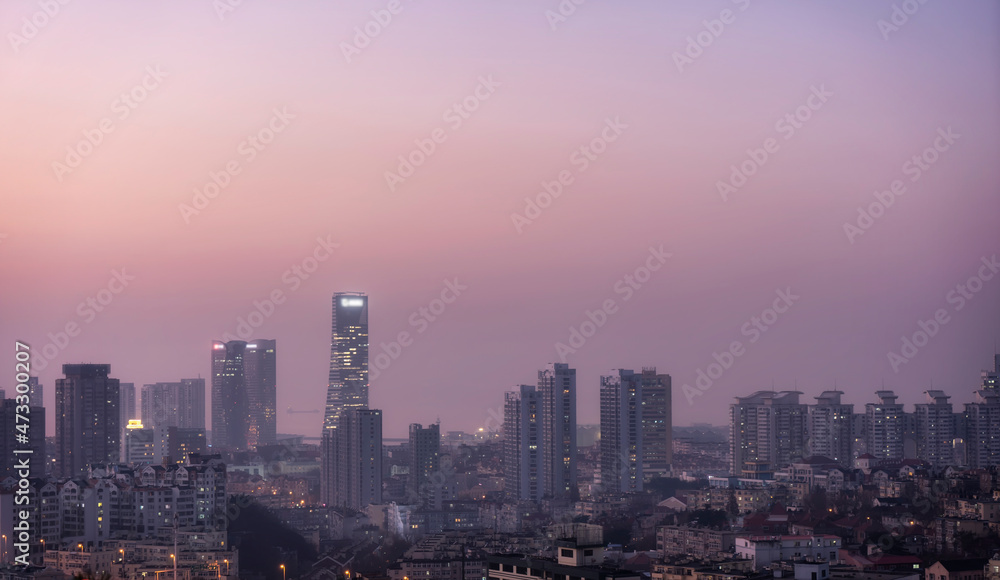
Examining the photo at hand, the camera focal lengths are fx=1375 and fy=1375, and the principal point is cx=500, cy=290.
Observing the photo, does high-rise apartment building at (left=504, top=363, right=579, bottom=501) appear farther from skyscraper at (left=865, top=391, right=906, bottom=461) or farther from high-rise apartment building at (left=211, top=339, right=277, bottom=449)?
high-rise apartment building at (left=211, top=339, right=277, bottom=449)

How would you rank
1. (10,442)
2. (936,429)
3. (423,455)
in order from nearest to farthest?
(10,442) → (936,429) → (423,455)

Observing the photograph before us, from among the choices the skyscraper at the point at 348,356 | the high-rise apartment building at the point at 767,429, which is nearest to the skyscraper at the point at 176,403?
the skyscraper at the point at 348,356

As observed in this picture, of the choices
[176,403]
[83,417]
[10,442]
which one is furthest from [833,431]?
[176,403]

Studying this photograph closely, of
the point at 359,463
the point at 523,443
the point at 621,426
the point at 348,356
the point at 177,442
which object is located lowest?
the point at 359,463

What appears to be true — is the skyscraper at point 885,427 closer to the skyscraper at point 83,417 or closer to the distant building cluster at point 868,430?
the distant building cluster at point 868,430

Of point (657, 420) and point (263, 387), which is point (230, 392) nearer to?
point (263, 387)

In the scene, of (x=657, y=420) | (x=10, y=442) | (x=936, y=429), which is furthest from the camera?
(x=657, y=420)
